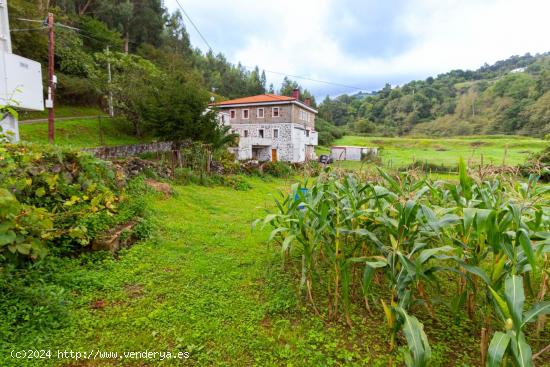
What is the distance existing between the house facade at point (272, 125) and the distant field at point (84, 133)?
7.54 m

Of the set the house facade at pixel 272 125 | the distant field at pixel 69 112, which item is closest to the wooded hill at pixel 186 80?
the distant field at pixel 69 112

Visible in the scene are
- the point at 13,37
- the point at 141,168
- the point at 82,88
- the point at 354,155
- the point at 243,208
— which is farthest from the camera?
the point at 354,155

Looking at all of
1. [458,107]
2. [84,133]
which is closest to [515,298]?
[84,133]

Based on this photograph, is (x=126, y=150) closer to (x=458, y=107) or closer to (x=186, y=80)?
(x=186, y=80)

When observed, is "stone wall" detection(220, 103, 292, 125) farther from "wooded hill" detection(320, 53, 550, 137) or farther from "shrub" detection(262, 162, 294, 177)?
"wooded hill" detection(320, 53, 550, 137)

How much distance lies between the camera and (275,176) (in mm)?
16344

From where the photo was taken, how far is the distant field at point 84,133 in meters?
15.0

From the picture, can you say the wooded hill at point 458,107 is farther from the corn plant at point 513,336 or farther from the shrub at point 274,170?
the corn plant at point 513,336

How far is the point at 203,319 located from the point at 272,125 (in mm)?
22174

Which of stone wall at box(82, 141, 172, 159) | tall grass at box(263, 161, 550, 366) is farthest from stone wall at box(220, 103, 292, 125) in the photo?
tall grass at box(263, 161, 550, 366)

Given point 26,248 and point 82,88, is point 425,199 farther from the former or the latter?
point 82,88

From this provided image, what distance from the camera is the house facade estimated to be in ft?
76.5

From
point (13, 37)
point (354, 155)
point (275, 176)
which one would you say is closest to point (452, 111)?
point (354, 155)

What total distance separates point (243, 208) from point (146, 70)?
18.0m
